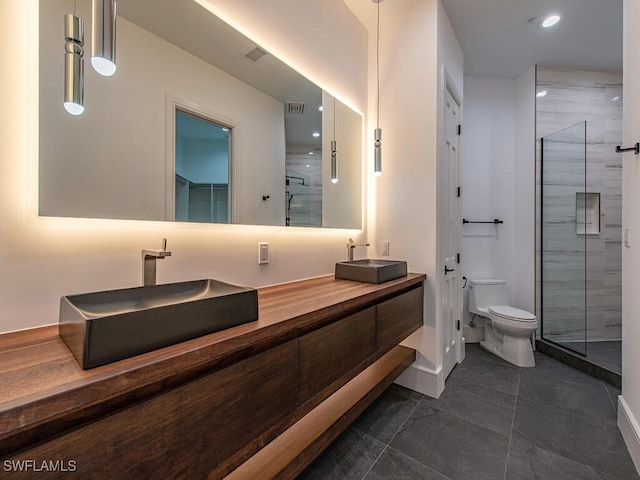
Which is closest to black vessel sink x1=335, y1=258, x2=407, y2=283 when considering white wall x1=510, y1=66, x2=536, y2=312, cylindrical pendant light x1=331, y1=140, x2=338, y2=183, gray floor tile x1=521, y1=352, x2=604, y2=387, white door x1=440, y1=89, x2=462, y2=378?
white door x1=440, y1=89, x2=462, y2=378

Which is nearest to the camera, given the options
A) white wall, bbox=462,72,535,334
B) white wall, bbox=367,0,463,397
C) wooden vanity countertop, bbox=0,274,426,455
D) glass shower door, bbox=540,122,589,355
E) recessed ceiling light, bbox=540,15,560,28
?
wooden vanity countertop, bbox=0,274,426,455

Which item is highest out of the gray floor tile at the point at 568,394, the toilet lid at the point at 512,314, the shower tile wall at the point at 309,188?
the shower tile wall at the point at 309,188

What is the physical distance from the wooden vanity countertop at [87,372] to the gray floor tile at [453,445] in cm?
115

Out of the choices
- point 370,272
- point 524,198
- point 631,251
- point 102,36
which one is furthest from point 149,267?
point 524,198

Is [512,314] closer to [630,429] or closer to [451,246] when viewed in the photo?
[451,246]

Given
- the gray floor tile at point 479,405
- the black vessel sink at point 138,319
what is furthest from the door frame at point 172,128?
the gray floor tile at point 479,405

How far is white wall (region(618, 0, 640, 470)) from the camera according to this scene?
1.58 m

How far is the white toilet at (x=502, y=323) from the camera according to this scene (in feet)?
8.66

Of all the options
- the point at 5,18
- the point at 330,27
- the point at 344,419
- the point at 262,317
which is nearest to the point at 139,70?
the point at 5,18

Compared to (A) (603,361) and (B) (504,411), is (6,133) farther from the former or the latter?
(A) (603,361)

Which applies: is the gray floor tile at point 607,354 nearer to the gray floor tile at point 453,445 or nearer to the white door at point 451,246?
the white door at point 451,246

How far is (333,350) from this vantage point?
1.24 m

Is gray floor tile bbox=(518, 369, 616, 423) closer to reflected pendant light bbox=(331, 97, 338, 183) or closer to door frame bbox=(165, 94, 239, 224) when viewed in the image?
reflected pendant light bbox=(331, 97, 338, 183)

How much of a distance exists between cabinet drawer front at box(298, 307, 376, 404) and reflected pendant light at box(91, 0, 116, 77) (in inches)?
41.5
